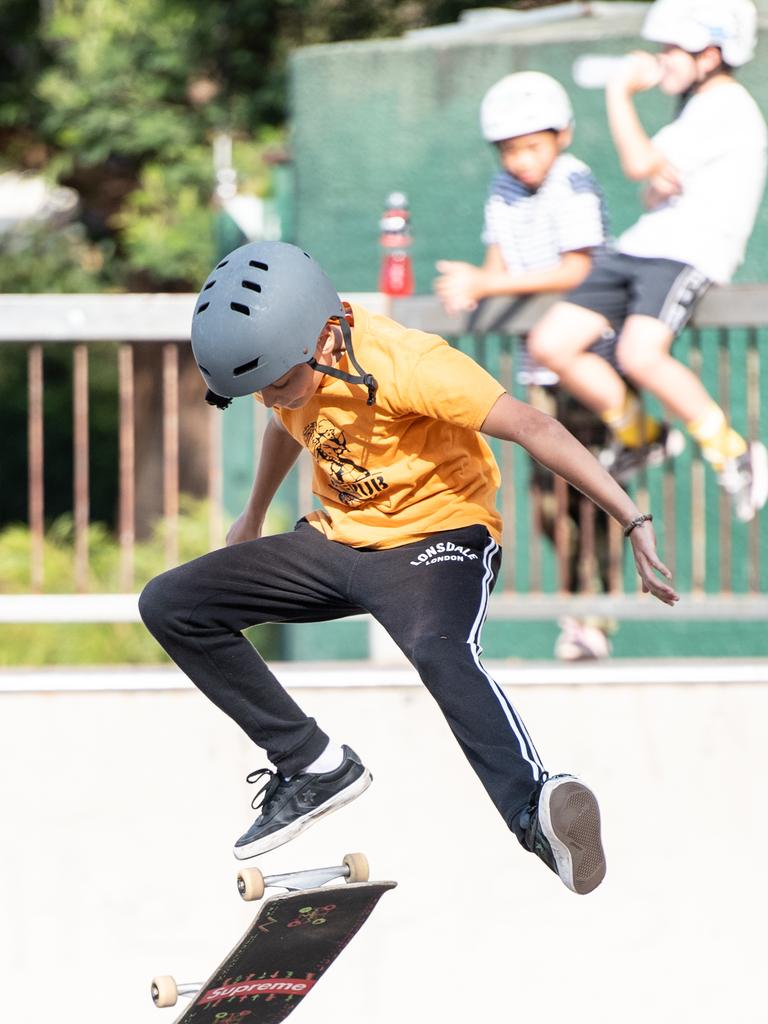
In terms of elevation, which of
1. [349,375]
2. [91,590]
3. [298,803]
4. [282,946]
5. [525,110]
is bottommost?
[91,590]

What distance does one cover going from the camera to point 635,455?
6.10m

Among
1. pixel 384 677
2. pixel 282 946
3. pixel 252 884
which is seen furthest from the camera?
pixel 384 677

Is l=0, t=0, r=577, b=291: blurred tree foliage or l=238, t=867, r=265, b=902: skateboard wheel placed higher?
l=0, t=0, r=577, b=291: blurred tree foliage

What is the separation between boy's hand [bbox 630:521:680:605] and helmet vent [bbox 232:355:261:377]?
3.17 feet

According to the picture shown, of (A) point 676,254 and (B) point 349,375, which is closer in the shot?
(B) point 349,375

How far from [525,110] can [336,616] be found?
261 cm

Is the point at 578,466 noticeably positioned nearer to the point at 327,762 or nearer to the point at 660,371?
the point at 327,762

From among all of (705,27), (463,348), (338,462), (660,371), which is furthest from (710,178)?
(338,462)

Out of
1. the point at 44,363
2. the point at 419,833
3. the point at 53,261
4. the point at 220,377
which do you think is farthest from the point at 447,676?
the point at 44,363

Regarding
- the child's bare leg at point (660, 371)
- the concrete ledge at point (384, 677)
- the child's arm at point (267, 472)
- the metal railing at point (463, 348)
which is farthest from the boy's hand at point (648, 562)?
the child's bare leg at point (660, 371)

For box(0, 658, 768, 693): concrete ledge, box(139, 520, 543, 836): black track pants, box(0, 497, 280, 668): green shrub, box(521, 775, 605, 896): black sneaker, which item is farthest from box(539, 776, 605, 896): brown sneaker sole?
box(0, 497, 280, 668): green shrub

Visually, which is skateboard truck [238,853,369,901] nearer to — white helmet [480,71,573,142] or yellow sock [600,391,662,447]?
yellow sock [600,391,662,447]

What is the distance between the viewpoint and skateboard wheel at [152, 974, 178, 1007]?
4629mm

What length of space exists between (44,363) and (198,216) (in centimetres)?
628
